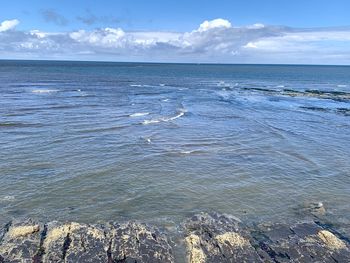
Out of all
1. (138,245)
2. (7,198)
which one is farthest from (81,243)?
(7,198)

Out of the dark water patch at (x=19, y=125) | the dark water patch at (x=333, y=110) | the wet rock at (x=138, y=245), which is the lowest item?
the dark water patch at (x=333, y=110)

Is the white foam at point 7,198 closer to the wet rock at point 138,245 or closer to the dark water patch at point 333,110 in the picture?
the wet rock at point 138,245

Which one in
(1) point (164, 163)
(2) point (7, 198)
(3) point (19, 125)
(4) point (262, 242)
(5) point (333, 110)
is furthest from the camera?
(5) point (333, 110)

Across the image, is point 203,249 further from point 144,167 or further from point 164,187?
point 144,167

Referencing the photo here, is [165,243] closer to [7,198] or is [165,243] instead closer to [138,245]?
[138,245]

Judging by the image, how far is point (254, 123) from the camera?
53.0m

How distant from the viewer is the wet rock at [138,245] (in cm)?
1808

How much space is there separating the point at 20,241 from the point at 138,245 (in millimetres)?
5878

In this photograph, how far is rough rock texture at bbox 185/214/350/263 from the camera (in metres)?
18.4

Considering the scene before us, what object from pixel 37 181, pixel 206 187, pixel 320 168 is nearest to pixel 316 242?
pixel 206 187

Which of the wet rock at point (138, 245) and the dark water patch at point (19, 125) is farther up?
the wet rock at point (138, 245)

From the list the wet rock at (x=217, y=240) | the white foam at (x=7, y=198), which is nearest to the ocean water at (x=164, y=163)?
the white foam at (x=7, y=198)

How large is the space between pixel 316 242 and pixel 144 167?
16.1 meters

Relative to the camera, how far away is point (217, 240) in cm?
1975
